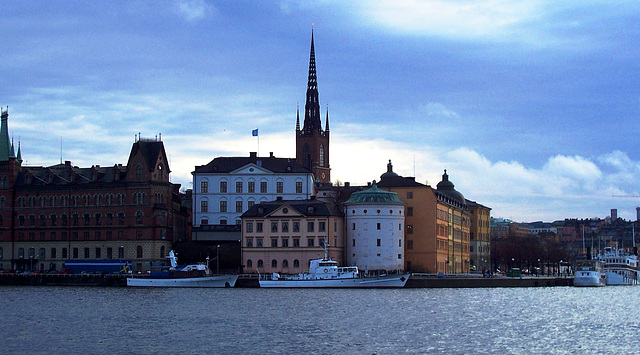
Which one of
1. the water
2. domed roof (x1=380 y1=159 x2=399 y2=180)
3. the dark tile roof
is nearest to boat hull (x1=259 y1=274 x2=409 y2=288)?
the water

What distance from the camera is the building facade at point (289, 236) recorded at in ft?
393

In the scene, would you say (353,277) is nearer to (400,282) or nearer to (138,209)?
(400,282)

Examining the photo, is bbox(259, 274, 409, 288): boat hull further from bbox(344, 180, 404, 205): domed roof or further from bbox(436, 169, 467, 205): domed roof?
bbox(436, 169, 467, 205): domed roof

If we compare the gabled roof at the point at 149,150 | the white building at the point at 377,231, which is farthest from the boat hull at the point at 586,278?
the gabled roof at the point at 149,150

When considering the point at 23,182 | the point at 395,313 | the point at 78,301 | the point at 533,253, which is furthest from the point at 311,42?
the point at 395,313

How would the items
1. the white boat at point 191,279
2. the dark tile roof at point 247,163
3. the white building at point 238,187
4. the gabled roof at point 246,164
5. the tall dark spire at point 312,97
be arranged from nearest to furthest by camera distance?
1. the white boat at point 191,279
2. the white building at point 238,187
3. the gabled roof at point 246,164
4. the dark tile roof at point 247,163
5. the tall dark spire at point 312,97

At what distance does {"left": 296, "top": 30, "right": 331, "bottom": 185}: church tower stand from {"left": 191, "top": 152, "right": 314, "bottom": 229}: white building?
4141 cm

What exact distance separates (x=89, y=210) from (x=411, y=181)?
4231 centimetres

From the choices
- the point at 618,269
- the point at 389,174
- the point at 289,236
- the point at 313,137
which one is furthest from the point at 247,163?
the point at 618,269

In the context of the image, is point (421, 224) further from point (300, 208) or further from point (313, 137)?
point (313, 137)

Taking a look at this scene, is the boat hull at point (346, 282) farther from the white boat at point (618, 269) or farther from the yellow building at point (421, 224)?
the white boat at point (618, 269)

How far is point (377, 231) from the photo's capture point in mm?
120375

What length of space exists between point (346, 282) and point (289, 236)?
15.4 m

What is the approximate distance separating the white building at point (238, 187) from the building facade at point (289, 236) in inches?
640
